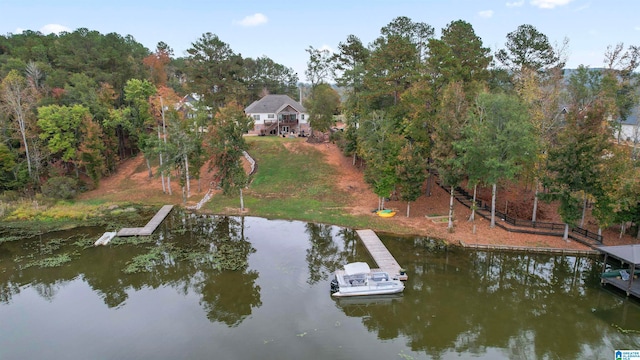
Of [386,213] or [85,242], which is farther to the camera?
[386,213]

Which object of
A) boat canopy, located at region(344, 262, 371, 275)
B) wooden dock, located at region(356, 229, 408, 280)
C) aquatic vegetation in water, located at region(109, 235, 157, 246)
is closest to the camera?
boat canopy, located at region(344, 262, 371, 275)

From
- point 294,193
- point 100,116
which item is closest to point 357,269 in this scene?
point 294,193

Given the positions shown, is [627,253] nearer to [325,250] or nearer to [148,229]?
[325,250]

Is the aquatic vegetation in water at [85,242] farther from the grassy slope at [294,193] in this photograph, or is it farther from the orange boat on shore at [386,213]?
the orange boat on shore at [386,213]

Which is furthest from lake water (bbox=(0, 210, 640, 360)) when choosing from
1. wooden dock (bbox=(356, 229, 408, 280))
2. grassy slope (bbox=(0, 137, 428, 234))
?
grassy slope (bbox=(0, 137, 428, 234))

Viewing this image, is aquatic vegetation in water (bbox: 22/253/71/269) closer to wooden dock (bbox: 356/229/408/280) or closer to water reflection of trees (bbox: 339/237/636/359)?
water reflection of trees (bbox: 339/237/636/359)

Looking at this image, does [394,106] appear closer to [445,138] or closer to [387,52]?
[387,52]
